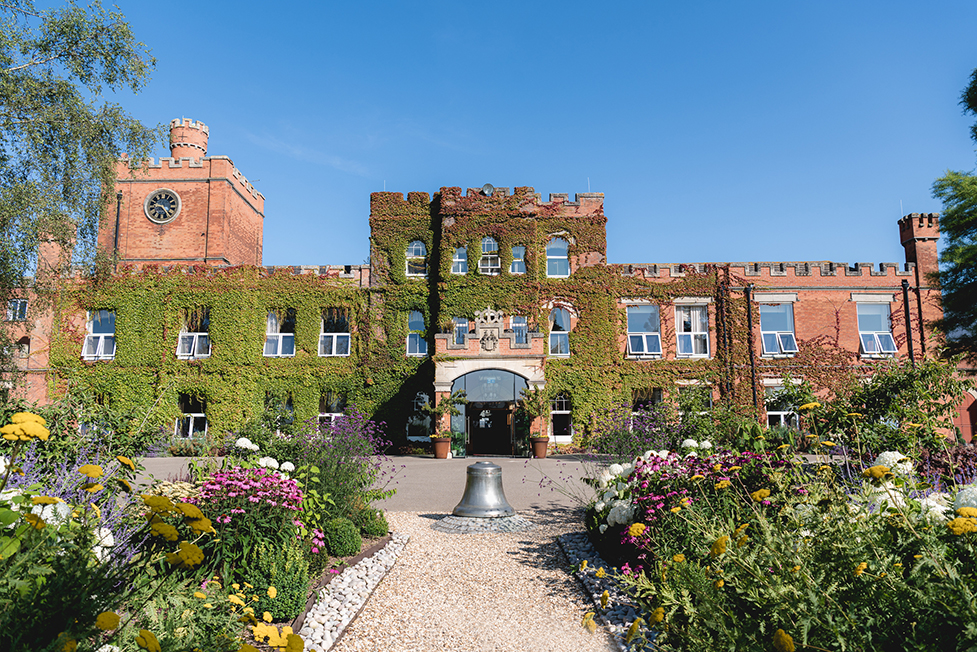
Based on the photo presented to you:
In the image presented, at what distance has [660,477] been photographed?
19.9 ft

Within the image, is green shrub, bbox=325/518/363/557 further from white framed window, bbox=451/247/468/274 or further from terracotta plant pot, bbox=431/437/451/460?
white framed window, bbox=451/247/468/274

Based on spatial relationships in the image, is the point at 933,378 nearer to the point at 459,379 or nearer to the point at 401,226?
the point at 459,379

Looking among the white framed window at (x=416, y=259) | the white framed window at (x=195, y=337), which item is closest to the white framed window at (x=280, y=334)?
the white framed window at (x=195, y=337)

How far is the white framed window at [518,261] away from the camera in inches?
952

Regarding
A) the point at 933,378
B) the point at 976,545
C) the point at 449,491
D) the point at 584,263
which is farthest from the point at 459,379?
the point at 976,545

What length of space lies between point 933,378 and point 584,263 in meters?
17.0

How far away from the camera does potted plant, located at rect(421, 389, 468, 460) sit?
21016mm

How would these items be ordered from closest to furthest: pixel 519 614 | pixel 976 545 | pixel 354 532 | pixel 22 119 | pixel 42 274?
pixel 976 545
pixel 519 614
pixel 354 532
pixel 22 119
pixel 42 274

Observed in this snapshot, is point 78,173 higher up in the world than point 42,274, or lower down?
higher up

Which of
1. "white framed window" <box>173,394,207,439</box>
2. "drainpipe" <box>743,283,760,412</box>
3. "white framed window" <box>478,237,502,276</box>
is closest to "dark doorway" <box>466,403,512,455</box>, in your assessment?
"white framed window" <box>478,237,502,276</box>

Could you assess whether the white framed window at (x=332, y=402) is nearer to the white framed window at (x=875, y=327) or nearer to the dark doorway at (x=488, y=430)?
the dark doorway at (x=488, y=430)

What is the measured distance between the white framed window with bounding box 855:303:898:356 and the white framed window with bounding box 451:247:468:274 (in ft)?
53.8

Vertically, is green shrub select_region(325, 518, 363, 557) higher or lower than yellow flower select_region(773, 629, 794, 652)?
lower

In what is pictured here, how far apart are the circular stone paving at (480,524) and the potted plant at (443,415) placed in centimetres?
1167
